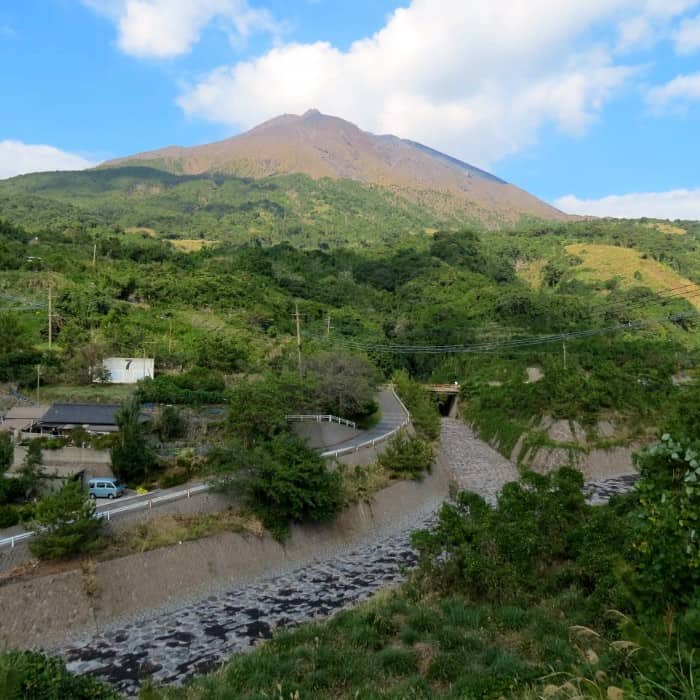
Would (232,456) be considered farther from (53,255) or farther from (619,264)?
(619,264)

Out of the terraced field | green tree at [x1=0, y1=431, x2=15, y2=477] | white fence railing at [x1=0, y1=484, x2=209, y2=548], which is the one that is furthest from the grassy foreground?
the terraced field

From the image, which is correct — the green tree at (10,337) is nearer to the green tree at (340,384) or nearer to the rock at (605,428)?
the green tree at (340,384)

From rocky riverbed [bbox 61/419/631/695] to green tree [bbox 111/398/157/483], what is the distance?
705 cm

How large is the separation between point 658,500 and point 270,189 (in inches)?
6617

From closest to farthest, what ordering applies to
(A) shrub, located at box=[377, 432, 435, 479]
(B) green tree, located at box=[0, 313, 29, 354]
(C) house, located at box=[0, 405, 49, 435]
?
(C) house, located at box=[0, 405, 49, 435], (A) shrub, located at box=[377, 432, 435, 479], (B) green tree, located at box=[0, 313, 29, 354]

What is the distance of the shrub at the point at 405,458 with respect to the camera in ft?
86.9

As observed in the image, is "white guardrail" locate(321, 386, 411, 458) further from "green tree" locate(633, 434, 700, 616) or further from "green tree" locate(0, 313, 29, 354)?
"green tree" locate(0, 313, 29, 354)

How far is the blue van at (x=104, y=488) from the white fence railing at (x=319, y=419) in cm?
841

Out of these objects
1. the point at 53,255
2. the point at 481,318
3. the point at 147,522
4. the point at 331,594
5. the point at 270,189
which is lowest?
the point at 331,594

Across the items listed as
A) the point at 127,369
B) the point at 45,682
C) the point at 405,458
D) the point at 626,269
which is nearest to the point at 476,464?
the point at 405,458

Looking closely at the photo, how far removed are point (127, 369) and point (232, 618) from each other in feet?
77.9

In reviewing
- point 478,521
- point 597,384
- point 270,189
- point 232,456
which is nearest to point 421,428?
point 597,384

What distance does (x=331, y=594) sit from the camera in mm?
16453

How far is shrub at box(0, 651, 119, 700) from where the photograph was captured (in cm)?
765
